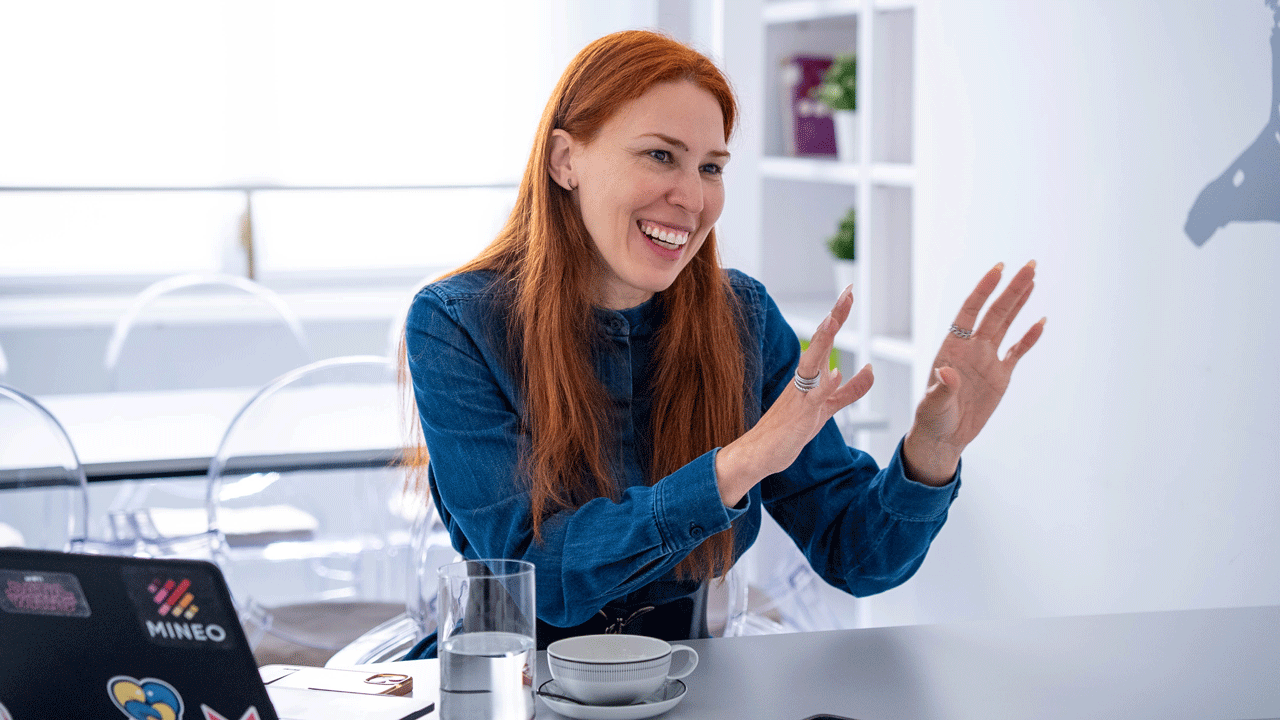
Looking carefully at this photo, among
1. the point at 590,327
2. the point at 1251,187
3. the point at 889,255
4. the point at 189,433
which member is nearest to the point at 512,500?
the point at 590,327

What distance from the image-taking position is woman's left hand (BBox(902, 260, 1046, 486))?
1218 mm

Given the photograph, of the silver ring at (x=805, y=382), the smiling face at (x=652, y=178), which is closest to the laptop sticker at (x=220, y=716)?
the silver ring at (x=805, y=382)

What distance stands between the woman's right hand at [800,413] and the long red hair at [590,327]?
0.74 feet

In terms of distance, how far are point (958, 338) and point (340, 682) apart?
2.23ft

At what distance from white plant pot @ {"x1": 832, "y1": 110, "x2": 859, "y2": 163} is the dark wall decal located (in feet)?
3.80

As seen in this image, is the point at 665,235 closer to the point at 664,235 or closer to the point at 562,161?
the point at 664,235

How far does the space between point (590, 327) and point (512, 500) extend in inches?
10.3

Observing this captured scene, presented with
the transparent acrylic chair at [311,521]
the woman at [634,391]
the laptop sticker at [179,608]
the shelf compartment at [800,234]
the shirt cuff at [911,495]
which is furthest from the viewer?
the shelf compartment at [800,234]

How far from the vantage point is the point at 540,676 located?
100 centimetres

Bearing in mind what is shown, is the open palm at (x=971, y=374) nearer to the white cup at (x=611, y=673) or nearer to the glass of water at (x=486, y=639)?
the white cup at (x=611, y=673)

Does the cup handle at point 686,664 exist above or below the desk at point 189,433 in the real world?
above

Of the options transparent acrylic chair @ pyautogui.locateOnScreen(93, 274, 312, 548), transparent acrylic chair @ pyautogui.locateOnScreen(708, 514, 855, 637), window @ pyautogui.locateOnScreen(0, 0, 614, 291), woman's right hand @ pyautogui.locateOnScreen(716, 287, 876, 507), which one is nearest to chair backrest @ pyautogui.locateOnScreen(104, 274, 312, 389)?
transparent acrylic chair @ pyautogui.locateOnScreen(93, 274, 312, 548)

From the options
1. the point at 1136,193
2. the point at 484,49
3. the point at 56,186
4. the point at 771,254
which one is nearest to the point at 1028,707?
the point at 1136,193

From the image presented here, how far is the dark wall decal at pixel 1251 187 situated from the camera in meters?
1.42
